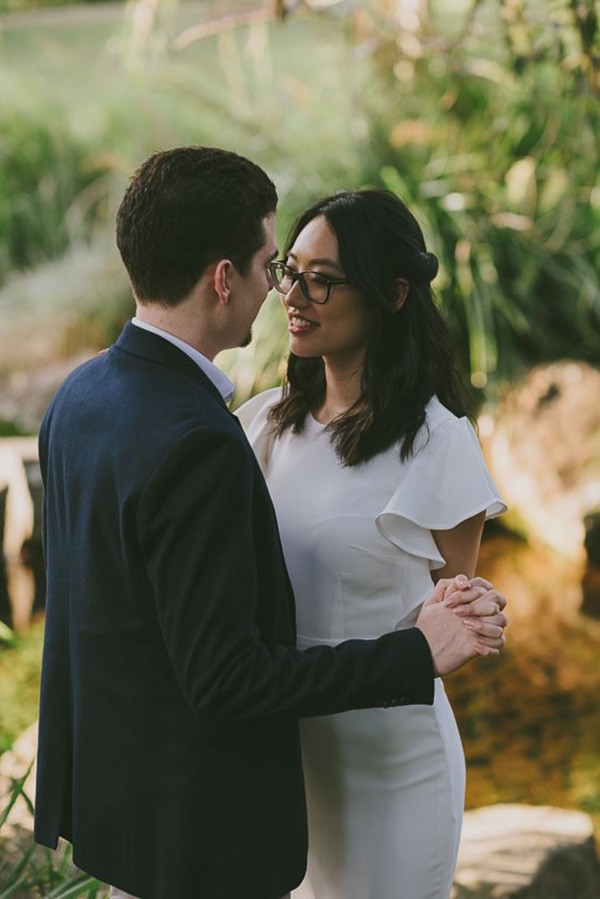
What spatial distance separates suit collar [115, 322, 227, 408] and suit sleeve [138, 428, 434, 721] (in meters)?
0.13

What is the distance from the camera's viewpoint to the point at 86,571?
156 cm

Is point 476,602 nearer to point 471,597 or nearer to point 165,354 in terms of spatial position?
point 471,597

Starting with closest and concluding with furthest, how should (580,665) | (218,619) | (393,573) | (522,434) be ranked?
(218,619) → (393,573) → (580,665) → (522,434)

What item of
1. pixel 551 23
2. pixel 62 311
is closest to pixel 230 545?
pixel 551 23

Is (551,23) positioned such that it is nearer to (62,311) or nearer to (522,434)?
(522,434)

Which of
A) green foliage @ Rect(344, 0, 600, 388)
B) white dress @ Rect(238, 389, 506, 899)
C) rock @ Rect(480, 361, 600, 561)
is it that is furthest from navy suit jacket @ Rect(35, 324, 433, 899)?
green foliage @ Rect(344, 0, 600, 388)

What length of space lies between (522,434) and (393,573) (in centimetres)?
402

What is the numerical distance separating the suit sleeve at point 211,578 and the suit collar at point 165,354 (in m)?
0.13

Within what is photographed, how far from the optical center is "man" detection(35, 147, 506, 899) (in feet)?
4.71

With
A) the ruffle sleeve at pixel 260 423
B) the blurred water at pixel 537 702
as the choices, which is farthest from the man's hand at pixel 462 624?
the blurred water at pixel 537 702

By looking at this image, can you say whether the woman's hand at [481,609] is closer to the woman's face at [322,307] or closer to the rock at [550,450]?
the woman's face at [322,307]

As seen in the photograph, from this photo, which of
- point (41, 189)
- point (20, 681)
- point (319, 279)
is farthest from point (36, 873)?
point (41, 189)

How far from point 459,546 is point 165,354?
0.67 metres

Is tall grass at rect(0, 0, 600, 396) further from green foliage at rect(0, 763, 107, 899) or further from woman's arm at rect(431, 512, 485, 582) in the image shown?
green foliage at rect(0, 763, 107, 899)
